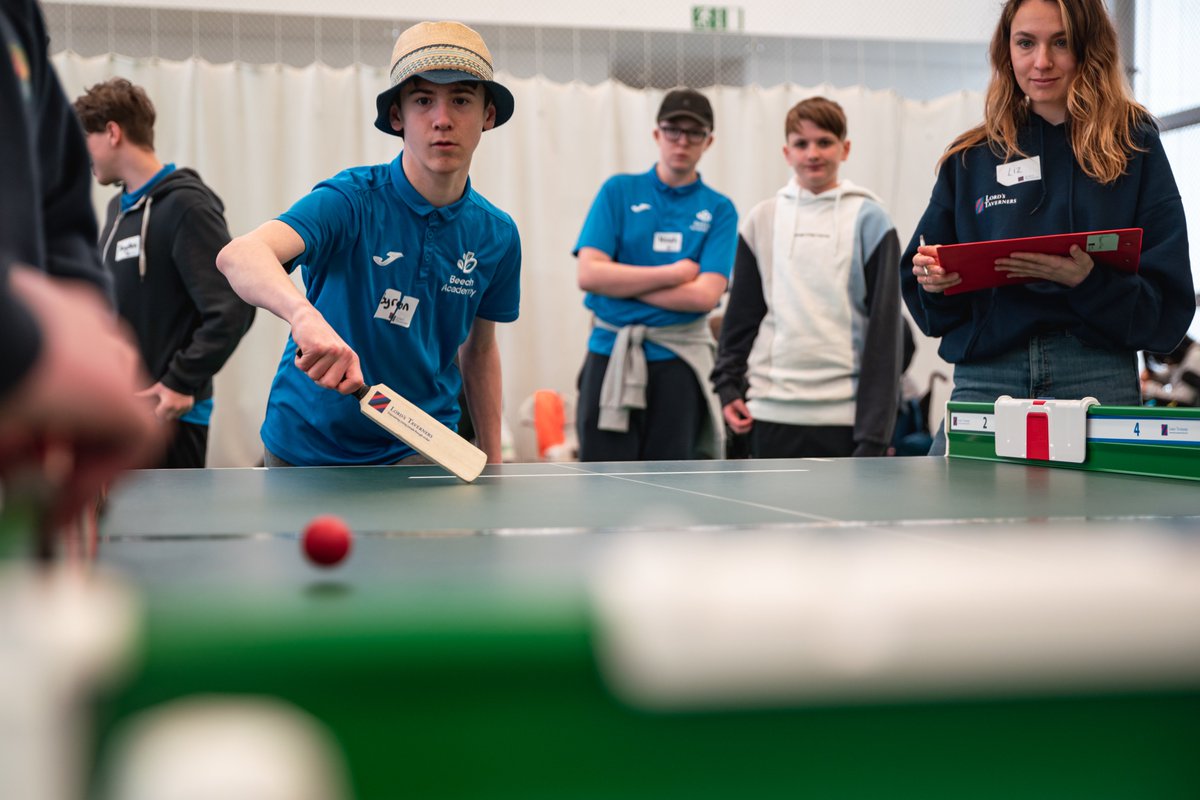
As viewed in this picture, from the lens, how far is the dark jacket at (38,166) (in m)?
0.77

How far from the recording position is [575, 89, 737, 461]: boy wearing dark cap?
3.13 m

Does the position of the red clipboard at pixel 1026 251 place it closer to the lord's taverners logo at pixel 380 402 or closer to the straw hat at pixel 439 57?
the straw hat at pixel 439 57

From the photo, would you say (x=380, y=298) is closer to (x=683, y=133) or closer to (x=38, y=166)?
(x=38, y=166)

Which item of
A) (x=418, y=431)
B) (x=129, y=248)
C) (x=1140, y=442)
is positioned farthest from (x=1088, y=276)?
(x=129, y=248)

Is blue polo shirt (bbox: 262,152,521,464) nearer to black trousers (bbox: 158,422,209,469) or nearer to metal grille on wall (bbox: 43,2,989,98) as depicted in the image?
black trousers (bbox: 158,422,209,469)

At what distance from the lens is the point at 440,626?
→ 538 mm

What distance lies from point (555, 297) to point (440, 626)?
4728 mm

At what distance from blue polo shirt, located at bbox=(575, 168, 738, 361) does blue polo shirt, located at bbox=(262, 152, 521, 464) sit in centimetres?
113

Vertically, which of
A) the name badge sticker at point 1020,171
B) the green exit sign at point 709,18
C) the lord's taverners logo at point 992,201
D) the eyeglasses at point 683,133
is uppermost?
the green exit sign at point 709,18

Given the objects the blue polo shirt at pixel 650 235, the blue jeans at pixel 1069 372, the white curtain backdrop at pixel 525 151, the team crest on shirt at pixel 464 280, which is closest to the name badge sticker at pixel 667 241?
the blue polo shirt at pixel 650 235

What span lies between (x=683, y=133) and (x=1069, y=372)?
1479 millimetres

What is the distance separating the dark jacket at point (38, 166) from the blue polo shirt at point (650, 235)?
2.27 meters

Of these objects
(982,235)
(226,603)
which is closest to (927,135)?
(982,235)

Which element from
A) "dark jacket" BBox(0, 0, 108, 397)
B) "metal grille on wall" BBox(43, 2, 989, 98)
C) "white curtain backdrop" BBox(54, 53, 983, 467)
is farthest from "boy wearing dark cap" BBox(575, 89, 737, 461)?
"metal grille on wall" BBox(43, 2, 989, 98)
